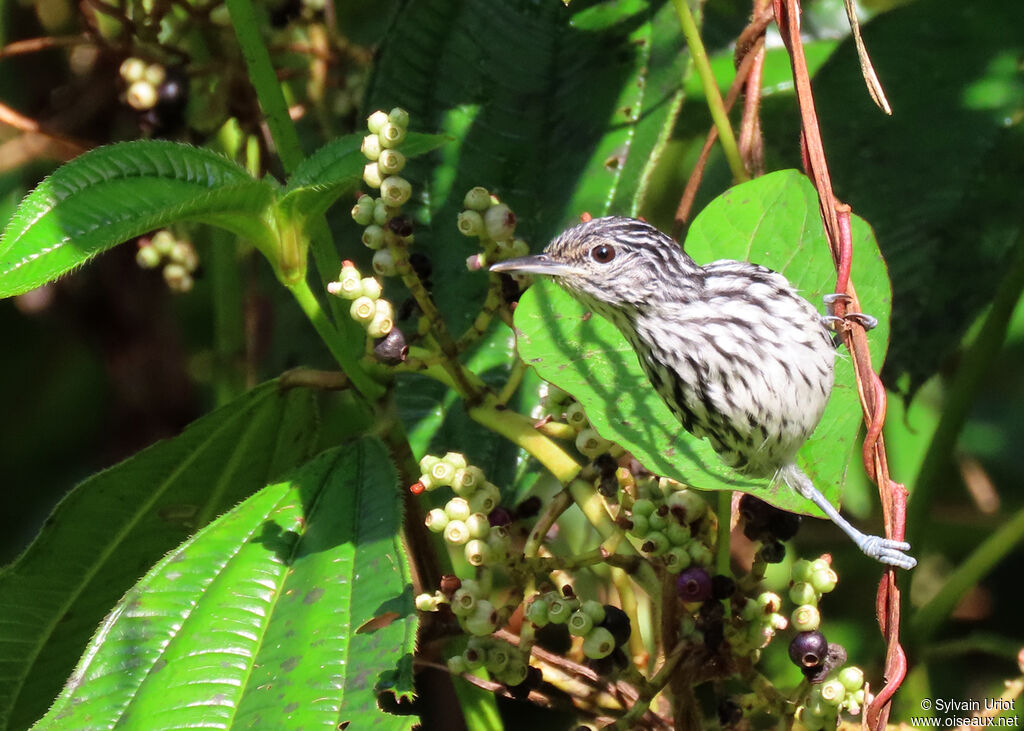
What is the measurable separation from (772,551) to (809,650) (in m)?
0.17

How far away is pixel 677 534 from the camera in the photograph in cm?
187

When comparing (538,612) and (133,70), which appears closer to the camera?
(538,612)

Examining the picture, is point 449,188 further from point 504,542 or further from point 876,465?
point 876,465

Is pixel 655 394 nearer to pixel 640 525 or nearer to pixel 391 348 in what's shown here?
pixel 640 525

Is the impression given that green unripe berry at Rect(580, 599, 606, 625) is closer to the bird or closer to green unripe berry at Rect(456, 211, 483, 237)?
the bird

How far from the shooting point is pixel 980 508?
4004 mm

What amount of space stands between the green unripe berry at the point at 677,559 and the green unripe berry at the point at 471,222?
0.62 m

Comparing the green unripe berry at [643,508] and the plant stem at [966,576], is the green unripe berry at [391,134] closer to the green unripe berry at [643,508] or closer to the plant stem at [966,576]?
the green unripe berry at [643,508]

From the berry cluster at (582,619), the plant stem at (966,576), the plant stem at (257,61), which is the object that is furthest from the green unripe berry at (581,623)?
the plant stem at (966,576)

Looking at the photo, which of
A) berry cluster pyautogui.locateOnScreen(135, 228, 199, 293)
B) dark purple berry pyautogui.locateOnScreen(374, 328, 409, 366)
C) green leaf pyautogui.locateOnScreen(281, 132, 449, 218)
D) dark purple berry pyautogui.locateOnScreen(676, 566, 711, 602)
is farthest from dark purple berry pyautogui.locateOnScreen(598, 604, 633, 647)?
berry cluster pyautogui.locateOnScreen(135, 228, 199, 293)

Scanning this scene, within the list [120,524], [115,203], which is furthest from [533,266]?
[120,524]

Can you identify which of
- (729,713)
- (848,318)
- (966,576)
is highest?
(848,318)

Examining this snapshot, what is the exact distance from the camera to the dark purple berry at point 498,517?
198 centimetres

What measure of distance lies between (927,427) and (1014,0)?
4.84 ft
